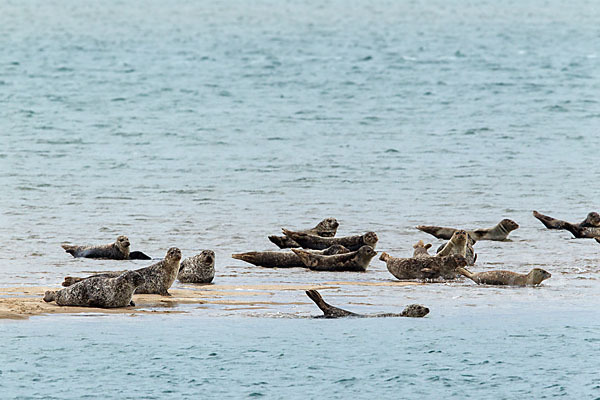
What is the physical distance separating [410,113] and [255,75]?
35.1 ft

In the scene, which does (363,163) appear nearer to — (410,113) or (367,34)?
(410,113)

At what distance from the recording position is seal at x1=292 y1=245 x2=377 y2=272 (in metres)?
12.2

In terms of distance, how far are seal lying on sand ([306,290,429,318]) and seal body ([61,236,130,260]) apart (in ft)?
11.4

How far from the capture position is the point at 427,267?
11594mm

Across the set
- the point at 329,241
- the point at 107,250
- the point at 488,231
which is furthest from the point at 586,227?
the point at 107,250

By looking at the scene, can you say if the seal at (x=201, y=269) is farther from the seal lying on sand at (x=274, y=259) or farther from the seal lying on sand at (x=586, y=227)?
the seal lying on sand at (x=586, y=227)

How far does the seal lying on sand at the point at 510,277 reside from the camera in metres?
11.2

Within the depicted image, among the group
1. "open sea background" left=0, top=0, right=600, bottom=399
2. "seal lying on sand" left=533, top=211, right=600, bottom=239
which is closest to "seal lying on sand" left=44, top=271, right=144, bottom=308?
"open sea background" left=0, top=0, right=600, bottom=399

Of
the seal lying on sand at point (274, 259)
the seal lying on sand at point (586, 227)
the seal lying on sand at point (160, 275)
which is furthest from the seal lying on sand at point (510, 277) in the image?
the seal lying on sand at point (586, 227)

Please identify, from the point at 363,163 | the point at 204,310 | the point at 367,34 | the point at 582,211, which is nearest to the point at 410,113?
the point at 363,163

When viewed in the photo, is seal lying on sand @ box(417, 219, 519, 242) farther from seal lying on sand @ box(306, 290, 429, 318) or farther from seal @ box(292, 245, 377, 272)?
seal lying on sand @ box(306, 290, 429, 318)

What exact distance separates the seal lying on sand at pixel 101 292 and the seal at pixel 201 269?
4.18ft

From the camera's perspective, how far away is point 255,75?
4234cm

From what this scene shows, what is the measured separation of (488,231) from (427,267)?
3039mm
